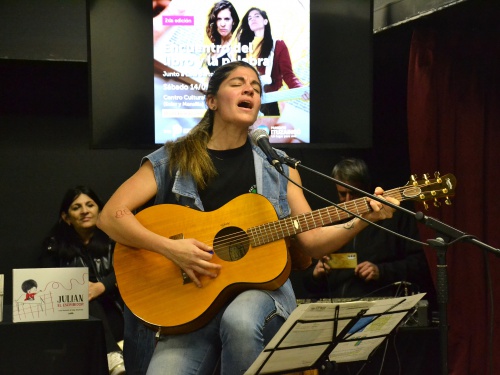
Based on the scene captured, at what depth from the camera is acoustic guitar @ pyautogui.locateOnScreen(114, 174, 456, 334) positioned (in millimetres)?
3264

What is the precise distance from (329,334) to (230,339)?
37cm

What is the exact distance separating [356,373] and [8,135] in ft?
10.7

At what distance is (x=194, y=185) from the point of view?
11.5 feet

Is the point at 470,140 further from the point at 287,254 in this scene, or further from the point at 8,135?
the point at 8,135

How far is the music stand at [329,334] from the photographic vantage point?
2828 mm

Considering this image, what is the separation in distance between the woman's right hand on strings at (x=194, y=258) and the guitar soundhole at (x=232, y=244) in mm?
75

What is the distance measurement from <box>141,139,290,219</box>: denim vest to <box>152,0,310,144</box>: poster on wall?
1.81 m

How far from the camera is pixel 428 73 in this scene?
5.71 metres

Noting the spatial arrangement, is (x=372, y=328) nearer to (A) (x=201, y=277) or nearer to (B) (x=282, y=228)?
(B) (x=282, y=228)

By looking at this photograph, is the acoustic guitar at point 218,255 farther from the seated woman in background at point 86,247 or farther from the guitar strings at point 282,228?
the seated woman in background at point 86,247

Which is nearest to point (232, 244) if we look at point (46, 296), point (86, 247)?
point (46, 296)

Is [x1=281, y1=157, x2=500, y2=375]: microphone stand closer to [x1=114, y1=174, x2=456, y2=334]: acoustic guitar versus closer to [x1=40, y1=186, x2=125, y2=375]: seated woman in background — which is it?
[x1=114, y1=174, x2=456, y2=334]: acoustic guitar

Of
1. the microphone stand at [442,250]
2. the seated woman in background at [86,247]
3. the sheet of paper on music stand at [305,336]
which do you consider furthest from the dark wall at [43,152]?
the microphone stand at [442,250]

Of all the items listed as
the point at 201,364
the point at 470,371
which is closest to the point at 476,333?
the point at 470,371
